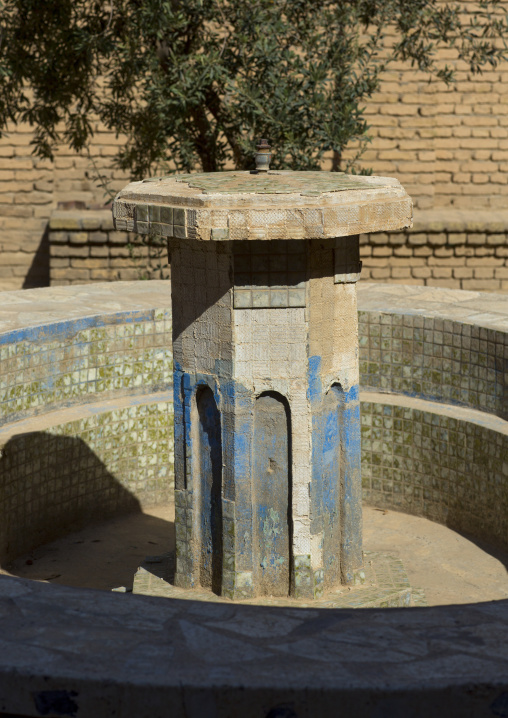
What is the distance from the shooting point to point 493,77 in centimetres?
1184

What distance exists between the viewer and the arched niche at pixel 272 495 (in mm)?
4879

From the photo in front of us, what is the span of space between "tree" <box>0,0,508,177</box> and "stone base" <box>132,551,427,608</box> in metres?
3.76

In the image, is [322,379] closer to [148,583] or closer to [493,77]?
[148,583]

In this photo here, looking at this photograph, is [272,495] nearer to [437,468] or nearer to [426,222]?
[437,468]

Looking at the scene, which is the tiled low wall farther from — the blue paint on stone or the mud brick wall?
the mud brick wall

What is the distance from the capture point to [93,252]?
36.6ft

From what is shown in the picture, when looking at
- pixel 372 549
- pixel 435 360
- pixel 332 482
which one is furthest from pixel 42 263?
pixel 332 482

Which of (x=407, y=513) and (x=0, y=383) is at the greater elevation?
(x=0, y=383)

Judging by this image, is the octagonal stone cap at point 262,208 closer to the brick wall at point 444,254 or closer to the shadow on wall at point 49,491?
the shadow on wall at point 49,491

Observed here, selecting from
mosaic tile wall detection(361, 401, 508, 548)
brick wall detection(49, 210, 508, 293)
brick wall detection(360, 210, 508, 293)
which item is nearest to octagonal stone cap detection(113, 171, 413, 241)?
mosaic tile wall detection(361, 401, 508, 548)

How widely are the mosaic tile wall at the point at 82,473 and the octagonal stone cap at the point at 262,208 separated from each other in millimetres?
1999

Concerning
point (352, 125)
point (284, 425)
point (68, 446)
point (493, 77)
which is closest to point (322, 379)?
point (284, 425)

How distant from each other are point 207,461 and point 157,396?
2224 mm

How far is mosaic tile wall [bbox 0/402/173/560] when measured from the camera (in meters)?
6.30
